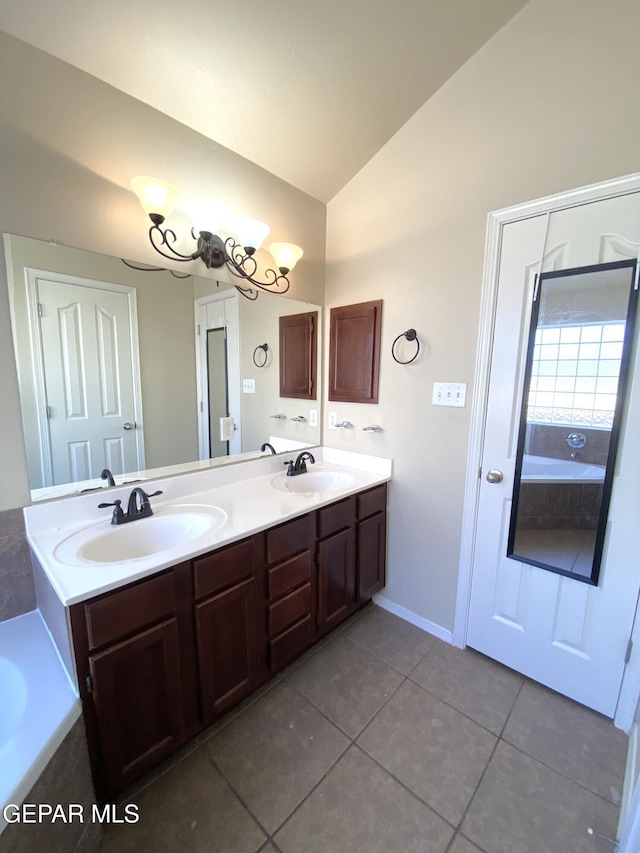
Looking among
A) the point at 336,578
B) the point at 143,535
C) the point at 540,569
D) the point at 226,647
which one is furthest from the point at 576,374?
the point at 143,535

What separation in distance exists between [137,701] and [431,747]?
1120mm

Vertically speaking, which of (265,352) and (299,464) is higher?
(265,352)

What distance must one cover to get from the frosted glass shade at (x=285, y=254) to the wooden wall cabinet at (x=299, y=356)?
316 millimetres

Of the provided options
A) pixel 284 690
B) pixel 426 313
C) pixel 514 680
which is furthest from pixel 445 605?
pixel 426 313

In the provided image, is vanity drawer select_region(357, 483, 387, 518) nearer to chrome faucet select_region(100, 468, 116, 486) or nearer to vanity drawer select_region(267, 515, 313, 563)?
vanity drawer select_region(267, 515, 313, 563)

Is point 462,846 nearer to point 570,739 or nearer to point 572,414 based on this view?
point 570,739

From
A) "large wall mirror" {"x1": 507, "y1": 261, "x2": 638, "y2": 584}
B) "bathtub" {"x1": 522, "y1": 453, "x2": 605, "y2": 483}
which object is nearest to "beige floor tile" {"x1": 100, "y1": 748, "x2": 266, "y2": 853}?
"large wall mirror" {"x1": 507, "y1": 261, "x2": 638, "y2": 584}

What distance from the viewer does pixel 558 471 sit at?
4.98ft

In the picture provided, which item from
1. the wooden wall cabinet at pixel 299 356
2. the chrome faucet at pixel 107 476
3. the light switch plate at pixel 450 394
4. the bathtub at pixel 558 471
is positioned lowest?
the chrome faucet at pixel 107 476

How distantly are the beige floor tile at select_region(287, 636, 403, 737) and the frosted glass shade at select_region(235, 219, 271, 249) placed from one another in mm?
2074

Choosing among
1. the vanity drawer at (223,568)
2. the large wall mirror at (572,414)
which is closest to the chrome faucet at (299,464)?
the vanity drawer at (223,568)

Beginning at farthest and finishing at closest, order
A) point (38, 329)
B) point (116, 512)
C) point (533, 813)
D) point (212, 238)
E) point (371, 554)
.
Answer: point (371, 554)
point (212, 238)
point (116, 512)
point (38, 329)
point (533, 813)

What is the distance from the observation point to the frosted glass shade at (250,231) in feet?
5.32

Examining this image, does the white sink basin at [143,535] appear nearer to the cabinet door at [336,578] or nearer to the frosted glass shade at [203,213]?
the cabinet door at [336,578]
